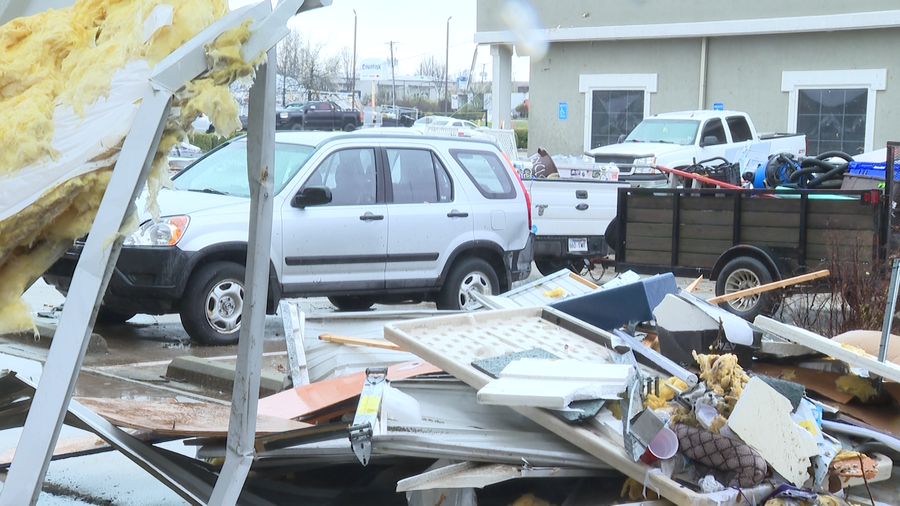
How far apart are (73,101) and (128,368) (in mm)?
5151

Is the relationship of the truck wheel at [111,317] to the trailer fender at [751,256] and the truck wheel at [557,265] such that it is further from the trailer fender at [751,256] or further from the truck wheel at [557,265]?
the trailer fender at [751,256]

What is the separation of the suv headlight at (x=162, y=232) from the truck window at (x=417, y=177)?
213 cm

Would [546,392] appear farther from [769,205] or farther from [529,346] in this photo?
[769,205]

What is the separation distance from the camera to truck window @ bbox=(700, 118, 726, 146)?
58.6ft

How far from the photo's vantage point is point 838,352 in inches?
184

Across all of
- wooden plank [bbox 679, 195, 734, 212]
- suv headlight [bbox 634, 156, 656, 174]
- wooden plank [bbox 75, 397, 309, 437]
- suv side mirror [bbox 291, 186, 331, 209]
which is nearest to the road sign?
suv headlight [bbox 634, 156, 656, 174]

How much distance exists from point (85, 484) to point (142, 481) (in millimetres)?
289

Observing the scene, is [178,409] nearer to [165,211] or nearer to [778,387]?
[778,387]

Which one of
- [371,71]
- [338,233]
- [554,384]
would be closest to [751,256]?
[338,233]

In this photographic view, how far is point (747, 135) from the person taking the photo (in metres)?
19.0

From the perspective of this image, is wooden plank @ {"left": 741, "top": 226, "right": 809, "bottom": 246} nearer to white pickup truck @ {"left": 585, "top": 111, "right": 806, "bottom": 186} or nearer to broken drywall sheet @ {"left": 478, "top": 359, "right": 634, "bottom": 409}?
white pickup truck @ {"left": 585, "top": 111, "right": 806, "bottom": 186}

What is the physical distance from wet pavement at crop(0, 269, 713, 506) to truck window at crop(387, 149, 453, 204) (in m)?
Answer: 1.70

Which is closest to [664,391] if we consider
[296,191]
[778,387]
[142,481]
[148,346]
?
[778,387]

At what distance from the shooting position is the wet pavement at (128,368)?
181 inches
